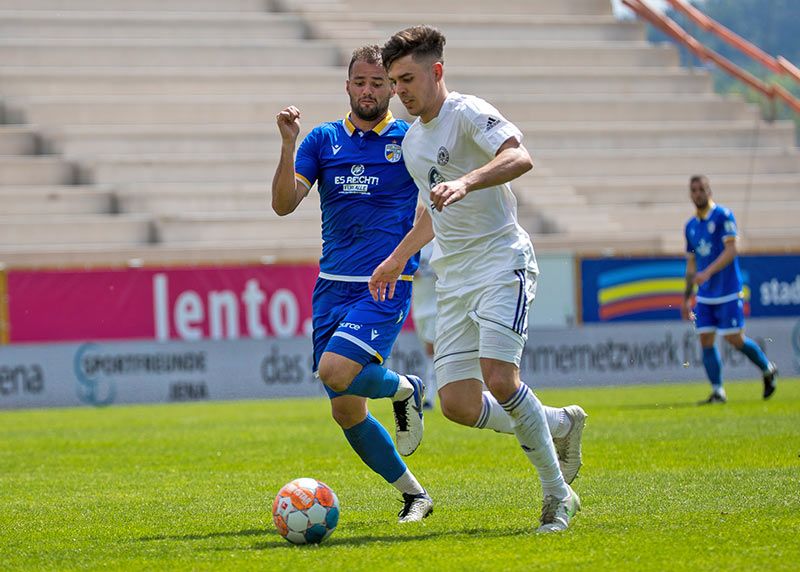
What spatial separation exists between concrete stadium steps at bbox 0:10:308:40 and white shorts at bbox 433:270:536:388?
2325 cm

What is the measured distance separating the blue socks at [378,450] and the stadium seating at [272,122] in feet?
48.4

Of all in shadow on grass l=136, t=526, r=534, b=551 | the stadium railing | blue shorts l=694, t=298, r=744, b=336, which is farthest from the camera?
the stadium railing

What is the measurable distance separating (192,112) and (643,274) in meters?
9.94

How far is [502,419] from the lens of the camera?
746 cm

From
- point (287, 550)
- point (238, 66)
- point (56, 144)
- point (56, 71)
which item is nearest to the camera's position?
point (287, 550)

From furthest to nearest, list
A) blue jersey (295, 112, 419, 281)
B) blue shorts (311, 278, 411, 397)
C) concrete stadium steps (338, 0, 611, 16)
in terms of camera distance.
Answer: concrete stadium steps (338, 0, 611, 16)
blue jersey (295, 112, 419, 281)
blue shorts (311, 278, 411, 397)

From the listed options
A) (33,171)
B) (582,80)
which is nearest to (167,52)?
(33,171)

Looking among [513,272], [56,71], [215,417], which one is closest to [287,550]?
[513,272]

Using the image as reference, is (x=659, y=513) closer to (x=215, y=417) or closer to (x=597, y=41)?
(x=215, y=417)

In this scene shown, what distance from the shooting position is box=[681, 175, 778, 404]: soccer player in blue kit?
52.9 feet

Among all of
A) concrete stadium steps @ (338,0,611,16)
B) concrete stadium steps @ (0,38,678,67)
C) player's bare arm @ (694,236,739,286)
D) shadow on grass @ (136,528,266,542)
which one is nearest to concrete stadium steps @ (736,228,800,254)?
concrete stadium steps @ (0,38,678,67)

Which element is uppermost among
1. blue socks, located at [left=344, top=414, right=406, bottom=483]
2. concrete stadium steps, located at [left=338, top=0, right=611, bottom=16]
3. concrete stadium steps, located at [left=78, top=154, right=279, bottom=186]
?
concrete stadium steps, located at [left=338, top=0, right=611, bottom=16]

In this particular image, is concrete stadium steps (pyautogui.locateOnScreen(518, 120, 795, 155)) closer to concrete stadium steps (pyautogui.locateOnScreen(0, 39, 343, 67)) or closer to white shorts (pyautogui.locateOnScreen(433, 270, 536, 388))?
concrete stadium steps (pyautogui.locateOnScreen(0, 39, 343, 67))

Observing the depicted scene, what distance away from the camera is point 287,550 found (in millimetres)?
6551
